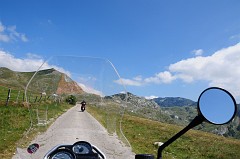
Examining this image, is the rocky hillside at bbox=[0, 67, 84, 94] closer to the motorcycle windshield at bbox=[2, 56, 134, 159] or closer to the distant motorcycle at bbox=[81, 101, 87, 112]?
the motorcycle windshield at bbox=[2, 56, 134, 159]

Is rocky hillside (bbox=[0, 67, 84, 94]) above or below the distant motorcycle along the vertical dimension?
above

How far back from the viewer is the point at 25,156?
3.17 metres

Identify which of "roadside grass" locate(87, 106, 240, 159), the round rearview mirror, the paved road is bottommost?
"roadside grass" locate(87, 106, 240, 159)

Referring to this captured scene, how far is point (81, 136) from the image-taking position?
139 inches

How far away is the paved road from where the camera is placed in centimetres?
335

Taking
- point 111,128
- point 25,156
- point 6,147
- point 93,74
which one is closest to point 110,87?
point 93,74

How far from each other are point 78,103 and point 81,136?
0.38m

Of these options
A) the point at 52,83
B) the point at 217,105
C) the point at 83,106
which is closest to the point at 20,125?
the point at 83,106

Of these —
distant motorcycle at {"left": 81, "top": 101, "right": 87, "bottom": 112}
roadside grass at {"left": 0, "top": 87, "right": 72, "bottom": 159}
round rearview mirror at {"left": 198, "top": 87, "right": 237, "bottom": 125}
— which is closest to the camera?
round rearview mirror at {"left": 198, "top": 87, "right": 237, "bottom": 125}

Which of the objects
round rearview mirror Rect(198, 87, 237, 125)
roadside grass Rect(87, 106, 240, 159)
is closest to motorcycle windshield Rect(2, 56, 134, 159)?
roadside grass Rect(87, 106, 240, 159)

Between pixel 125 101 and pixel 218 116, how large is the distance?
1.17 metres

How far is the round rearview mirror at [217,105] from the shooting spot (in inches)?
99.4

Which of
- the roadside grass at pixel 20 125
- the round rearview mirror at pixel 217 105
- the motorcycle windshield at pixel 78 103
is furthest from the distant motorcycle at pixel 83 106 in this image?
the round rearview mirror at pixel 217 105

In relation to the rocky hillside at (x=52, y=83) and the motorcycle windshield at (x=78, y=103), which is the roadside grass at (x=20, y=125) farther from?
the rocky hillside at (x=52, y=83)
